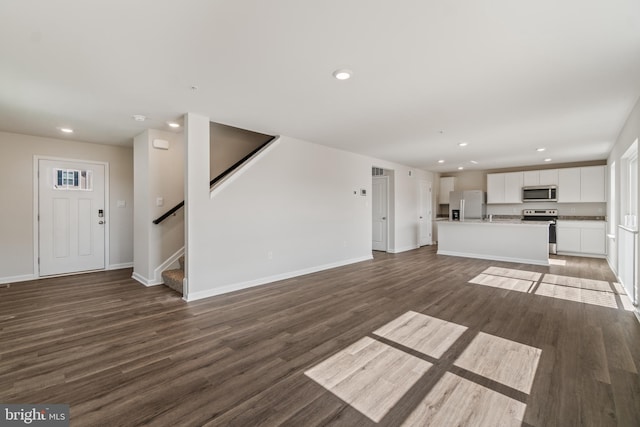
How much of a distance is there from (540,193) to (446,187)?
2.67 metres

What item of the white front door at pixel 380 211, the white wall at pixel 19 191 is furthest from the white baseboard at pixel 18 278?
the white front door at pixel 380 211

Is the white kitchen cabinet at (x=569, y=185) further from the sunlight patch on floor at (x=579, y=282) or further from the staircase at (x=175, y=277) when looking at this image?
the staircase at (x=175, y=277)

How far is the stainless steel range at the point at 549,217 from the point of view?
762 cm

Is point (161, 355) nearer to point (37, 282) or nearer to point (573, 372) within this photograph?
point (573, 372)

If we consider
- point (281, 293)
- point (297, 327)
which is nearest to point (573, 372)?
point (297, 327)

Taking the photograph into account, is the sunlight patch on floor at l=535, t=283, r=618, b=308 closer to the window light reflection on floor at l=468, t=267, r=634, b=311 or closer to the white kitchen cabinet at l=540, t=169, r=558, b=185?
the window light reflection on floor at l=468, t=267, r=634, b=311

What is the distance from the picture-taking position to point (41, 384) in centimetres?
204

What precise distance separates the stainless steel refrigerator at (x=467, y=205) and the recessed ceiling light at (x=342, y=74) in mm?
7436

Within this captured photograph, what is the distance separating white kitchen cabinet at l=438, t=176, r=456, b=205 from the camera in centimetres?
979

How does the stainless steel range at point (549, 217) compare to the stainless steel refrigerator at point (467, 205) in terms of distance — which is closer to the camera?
the stainless steel range at point (549, 217)

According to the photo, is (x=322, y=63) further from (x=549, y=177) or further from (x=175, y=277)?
(x=549, y=177)

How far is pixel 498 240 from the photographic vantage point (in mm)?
6719

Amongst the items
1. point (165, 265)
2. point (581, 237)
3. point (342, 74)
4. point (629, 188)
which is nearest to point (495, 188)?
point (581, 237)

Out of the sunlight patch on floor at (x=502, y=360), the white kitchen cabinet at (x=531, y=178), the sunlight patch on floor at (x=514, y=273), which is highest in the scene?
the white kitchen cabinet at (x=531, y=178)
